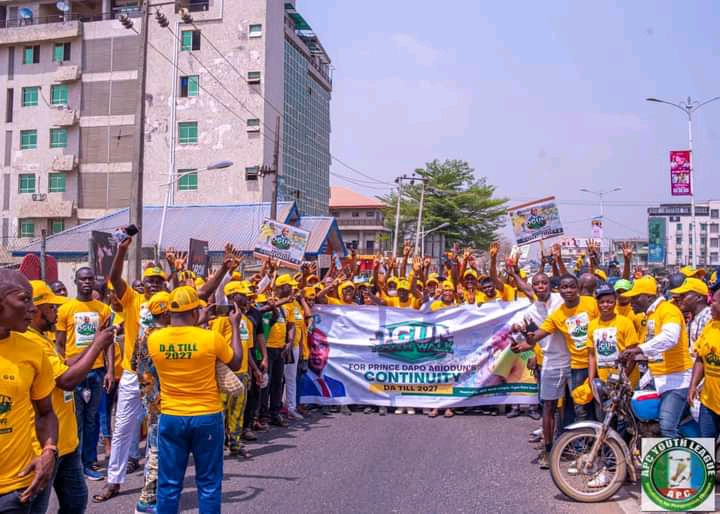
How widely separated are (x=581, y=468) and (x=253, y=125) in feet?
141

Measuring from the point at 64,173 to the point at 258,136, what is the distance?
13703mm

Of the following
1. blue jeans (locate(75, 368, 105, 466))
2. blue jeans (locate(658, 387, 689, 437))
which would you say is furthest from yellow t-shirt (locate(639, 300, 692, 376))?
blue jeans (locate(75, 368, 105, 466))

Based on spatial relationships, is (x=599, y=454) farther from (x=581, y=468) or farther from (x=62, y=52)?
(x=62, y=52)

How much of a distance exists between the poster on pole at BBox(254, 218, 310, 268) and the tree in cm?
4000

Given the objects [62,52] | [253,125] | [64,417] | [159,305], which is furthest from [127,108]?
[64,417]

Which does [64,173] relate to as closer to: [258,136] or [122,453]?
[258,136]

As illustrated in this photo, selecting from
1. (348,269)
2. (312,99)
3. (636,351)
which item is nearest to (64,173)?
(312,99)

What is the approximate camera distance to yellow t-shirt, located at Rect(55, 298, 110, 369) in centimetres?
727

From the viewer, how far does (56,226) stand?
48625mm

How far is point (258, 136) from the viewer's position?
1849 inches

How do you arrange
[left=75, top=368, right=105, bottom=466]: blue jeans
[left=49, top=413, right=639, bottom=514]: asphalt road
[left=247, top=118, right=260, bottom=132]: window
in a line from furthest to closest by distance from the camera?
[left=247, top=118, right=260, bottom=132]: window
[left=75, top=368, right=105, bottom=466]: blue jeans
[left=49, top=413, right=639, bottom=514]: asphalt road

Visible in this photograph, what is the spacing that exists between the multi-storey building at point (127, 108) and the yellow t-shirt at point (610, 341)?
134ft

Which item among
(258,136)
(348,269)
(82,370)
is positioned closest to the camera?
(82,370)

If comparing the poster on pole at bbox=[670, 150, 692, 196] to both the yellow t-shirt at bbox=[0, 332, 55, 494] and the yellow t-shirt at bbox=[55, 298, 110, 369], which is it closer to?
the yellow t-shirt at bbox=[55, 298, 110, 369]
